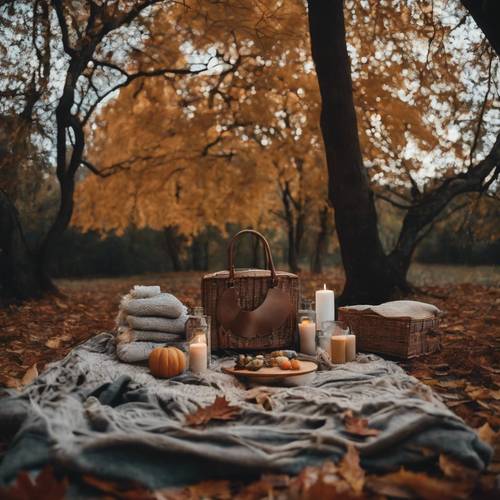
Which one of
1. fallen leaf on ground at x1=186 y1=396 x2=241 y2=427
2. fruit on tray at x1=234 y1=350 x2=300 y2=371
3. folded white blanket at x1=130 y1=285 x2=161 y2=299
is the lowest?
fallen leaf on ground at x1=186 y1=396 x2=241 y2=427

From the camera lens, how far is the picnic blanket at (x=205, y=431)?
73.9 inches

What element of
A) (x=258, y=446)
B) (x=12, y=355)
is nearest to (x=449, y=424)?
(x=258, y=446)

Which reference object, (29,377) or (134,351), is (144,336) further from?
(29,377)

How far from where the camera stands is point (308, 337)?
364 cm

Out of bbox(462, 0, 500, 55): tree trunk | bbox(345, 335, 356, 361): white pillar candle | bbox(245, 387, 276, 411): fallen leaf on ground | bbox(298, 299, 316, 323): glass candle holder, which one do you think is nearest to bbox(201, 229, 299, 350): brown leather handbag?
bbox(298, 299, 316, 323): glass candle holder

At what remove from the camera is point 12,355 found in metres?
4.05

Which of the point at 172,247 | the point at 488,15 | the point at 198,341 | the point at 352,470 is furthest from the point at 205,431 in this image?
the point at 172,247

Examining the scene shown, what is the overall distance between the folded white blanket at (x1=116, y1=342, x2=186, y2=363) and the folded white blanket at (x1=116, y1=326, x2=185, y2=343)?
0.06 metres

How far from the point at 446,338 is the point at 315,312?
1484 mm

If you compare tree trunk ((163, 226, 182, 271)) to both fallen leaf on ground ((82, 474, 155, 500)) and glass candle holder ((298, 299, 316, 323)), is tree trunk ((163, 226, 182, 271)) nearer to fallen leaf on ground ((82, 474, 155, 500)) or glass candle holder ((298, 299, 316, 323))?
glass candle holder ((298, 299, 316, 323))

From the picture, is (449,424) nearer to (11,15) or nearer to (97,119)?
(11,15)

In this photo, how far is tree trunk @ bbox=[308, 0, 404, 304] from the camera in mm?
5852

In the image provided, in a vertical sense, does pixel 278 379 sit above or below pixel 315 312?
below

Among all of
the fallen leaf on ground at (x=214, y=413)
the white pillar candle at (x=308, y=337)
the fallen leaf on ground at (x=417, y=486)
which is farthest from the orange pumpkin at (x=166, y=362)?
the fallen leaf on ground at (x=417, y=486)
